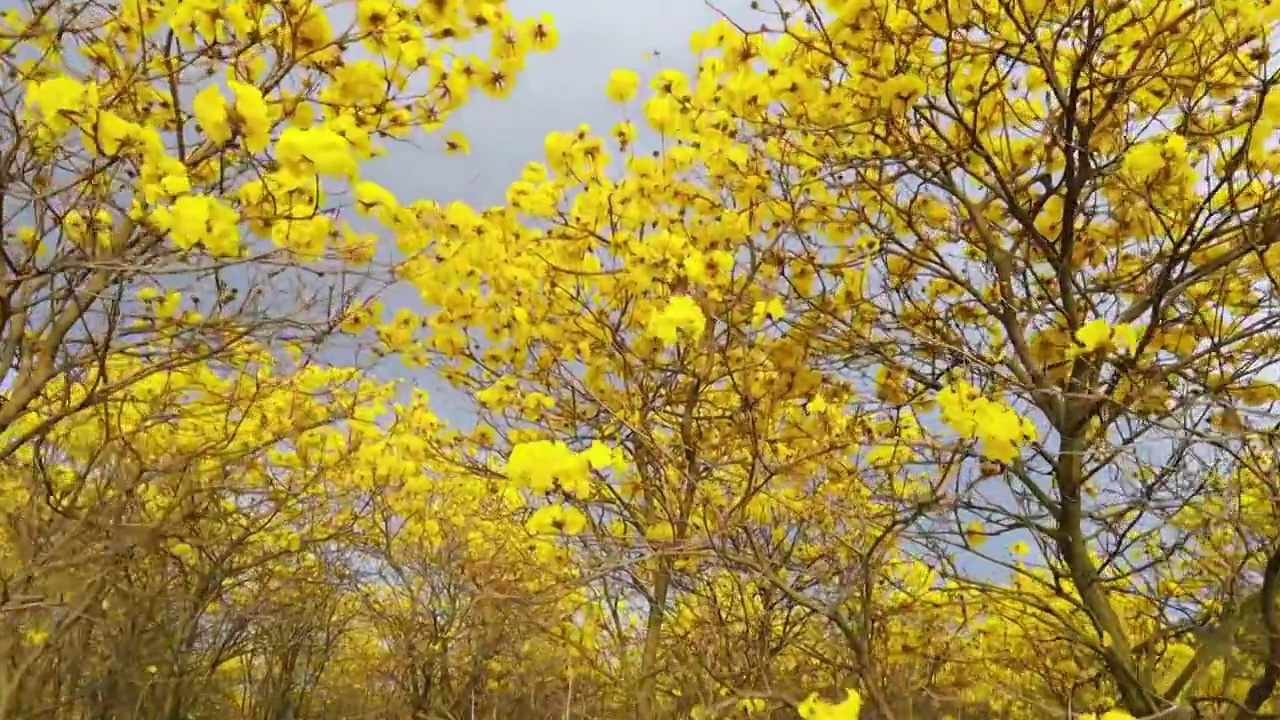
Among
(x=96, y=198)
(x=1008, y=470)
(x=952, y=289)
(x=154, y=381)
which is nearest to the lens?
(x=96, y=198)

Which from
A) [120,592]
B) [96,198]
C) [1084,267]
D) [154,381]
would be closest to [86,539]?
[154,381]

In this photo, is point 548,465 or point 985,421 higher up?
point 985,421

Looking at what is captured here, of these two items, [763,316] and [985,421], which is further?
[763,316]

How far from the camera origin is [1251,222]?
261 cm

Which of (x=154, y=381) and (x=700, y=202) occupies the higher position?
(x=700, y=202)

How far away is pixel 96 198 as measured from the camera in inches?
99.9

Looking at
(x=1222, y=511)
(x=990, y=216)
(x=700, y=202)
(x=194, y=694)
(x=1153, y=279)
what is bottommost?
(x=194, y=694)

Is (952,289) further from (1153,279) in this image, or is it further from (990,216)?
(1153,279)

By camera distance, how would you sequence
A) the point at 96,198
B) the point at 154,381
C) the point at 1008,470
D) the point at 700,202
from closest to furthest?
the point at 96,198
the point at 1008,470
the point at 700,202
the point at 154,381

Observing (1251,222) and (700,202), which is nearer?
(1251,222)

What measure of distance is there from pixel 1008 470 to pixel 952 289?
1109mm

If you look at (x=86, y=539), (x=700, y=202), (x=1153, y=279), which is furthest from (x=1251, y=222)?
(x=86, y=539)

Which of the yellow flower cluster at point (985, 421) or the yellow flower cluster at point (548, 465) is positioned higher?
the yellow flower cluster at point (985, 421)

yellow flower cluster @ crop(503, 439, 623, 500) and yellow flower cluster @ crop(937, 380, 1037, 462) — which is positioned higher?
yellow flower cluster @ crop(937, 380, 1037, 462)
